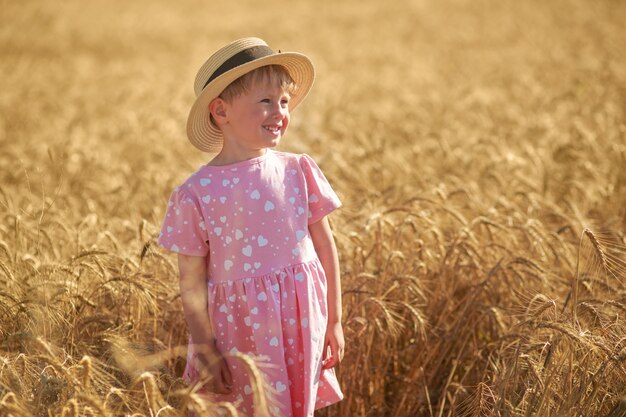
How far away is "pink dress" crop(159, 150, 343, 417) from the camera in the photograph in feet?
7.47

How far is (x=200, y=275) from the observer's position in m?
2.35

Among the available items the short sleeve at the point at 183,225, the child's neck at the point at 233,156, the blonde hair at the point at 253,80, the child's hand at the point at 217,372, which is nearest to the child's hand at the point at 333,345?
the child's hand at the point at 217,372

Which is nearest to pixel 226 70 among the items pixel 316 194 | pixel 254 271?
pixel 316 194

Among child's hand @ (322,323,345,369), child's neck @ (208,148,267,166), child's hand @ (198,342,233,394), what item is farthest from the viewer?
child's hand @ (322,323,345,369)

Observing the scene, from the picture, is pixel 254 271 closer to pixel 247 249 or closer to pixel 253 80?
pixel 247 249

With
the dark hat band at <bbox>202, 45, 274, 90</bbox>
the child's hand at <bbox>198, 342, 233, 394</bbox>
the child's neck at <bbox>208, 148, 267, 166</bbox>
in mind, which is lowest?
the child's hand at <bbox>198, 342, 233, 394</bbox>

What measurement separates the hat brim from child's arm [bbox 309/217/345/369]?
51 cm

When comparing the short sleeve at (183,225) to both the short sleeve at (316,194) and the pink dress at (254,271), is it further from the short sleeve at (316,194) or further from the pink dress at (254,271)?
the short sleeve at (316,194)

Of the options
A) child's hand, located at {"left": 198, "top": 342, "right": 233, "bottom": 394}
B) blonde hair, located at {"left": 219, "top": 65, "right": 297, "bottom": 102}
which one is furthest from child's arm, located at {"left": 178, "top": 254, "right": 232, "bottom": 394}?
blonde hair, located at {"left": 219, "top": 65, "right": 297, "bottom": 102}

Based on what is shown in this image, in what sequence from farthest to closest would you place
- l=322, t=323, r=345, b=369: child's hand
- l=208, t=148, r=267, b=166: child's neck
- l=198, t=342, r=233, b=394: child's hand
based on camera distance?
l=322, t=323, r=345, b=369: child's hand
l=208, t=148, r=267, b=166: child's neck
l=198, t=342, r=233, b=394: child's hand

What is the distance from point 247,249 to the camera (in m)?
2.29

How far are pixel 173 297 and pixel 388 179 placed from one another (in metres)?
2.51

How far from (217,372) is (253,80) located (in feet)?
3.28

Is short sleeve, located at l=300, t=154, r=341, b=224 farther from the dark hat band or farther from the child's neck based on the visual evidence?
the dark hat band
